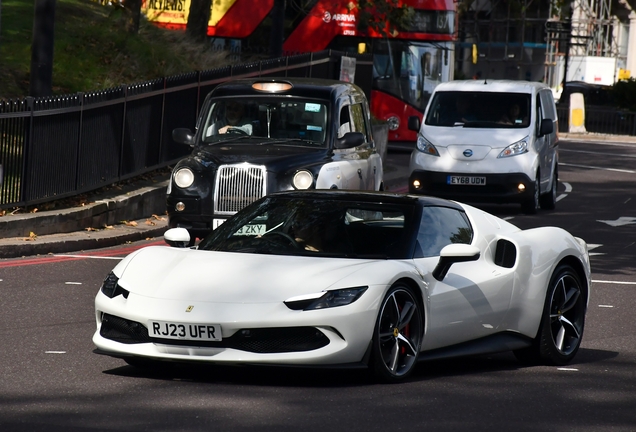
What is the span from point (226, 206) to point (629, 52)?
75003mm

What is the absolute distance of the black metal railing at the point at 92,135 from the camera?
1510cm

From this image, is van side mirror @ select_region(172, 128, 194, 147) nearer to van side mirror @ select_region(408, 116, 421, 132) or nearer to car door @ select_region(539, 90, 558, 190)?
van side mirror @ select_region(408, 116, 421, 132)

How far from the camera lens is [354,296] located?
7000mm

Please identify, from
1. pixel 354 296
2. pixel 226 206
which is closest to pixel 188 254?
pixel 354 296

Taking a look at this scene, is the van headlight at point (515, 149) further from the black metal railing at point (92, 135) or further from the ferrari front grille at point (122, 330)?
the ferrari front grille at point (122, 330)

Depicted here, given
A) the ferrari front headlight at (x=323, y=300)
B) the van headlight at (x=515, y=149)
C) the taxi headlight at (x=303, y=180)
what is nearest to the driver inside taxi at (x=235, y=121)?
the taxi headlight at (x=303, y=180)

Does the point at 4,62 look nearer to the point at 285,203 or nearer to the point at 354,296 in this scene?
the point at 285,203

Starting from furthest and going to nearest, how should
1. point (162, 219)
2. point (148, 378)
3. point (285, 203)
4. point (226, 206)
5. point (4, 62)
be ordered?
point (4, 62) < point (162, 219) < point (226, 206) < point (285, 203) < point (148, 378)

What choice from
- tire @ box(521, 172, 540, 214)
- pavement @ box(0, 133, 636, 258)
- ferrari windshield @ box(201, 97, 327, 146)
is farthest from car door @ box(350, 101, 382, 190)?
tire @ box(521, 172, 540, 214)

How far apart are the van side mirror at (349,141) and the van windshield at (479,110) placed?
6.03 meters

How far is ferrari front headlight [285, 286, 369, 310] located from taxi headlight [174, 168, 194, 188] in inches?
289

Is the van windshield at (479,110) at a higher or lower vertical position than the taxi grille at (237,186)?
higher

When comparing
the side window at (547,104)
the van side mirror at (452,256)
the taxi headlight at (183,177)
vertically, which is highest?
the side window at (547,104)

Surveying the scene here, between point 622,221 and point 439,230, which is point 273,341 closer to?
point 439,230
